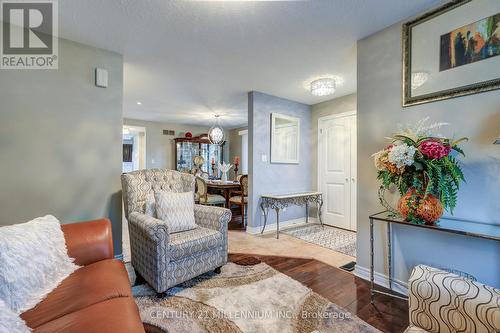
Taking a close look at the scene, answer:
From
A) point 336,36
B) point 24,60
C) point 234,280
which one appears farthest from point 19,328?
point 336,36

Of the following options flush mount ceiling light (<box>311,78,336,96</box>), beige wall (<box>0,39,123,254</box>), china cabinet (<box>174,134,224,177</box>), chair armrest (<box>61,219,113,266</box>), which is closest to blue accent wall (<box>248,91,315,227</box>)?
flush mount ceiling light (<box>311,78,336,96</box>)

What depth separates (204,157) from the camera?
705 cm

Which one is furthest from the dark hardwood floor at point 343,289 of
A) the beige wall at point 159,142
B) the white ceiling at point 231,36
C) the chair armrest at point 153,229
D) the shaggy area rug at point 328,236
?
the beige wall at point 159,142

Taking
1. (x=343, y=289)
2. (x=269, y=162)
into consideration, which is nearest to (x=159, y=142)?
(x=269, y=162)

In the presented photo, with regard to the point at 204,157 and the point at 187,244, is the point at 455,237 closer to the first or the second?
the point at 187,244

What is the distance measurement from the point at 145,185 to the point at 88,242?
96cm

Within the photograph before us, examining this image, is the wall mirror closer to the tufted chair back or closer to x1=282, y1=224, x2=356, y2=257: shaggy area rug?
x1=282, y1=224, x2=356, y2=257: shaggy area rug

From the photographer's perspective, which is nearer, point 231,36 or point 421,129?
point 421,129

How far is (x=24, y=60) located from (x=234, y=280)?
2.89 metres

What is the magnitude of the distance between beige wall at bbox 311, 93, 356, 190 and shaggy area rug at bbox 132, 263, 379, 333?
8.85 ft

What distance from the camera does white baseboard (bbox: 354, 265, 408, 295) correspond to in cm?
191

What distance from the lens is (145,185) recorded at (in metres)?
2.39

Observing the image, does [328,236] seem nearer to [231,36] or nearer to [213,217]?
[213,217]

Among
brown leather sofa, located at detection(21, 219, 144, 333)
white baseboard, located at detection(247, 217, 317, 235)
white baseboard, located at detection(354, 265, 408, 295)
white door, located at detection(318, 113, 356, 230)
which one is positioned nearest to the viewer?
brown leather sofa, located at detection(21, 219, 144, 333)
